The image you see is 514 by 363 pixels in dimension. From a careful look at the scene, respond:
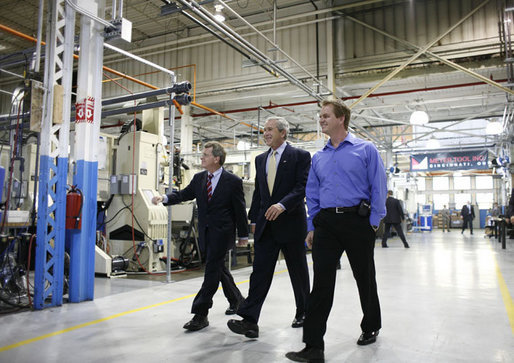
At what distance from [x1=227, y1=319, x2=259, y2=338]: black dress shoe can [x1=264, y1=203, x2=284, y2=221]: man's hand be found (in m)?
0.78

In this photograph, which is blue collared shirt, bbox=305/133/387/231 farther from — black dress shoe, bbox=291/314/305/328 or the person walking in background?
the person walking in background

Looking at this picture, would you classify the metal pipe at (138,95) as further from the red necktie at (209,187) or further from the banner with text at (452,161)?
the banner with text at (452,161)

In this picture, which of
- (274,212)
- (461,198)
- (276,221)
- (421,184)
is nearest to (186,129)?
(276,221)

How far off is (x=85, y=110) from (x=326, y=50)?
8.07 m

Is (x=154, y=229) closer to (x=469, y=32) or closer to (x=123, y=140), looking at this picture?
(x=123, y=140)

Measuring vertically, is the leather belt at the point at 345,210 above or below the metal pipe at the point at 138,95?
below

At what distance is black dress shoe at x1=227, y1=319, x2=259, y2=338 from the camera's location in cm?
300

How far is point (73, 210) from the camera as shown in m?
4.29

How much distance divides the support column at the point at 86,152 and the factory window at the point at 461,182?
3097cm

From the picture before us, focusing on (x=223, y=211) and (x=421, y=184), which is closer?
(x=223, y=211)

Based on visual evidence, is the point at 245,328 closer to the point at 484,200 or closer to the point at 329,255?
the point at 329,255

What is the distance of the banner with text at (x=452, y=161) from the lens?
1933 centimetres

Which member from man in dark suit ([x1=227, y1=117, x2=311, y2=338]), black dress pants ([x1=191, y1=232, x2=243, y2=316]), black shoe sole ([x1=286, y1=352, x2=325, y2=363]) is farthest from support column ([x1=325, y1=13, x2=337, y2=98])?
black shoe sole ([x1=286, y1=352, x2=325, y2=363])

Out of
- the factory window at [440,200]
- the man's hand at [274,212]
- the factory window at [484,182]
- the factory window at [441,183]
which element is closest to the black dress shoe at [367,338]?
the man's hand at [274,212]
